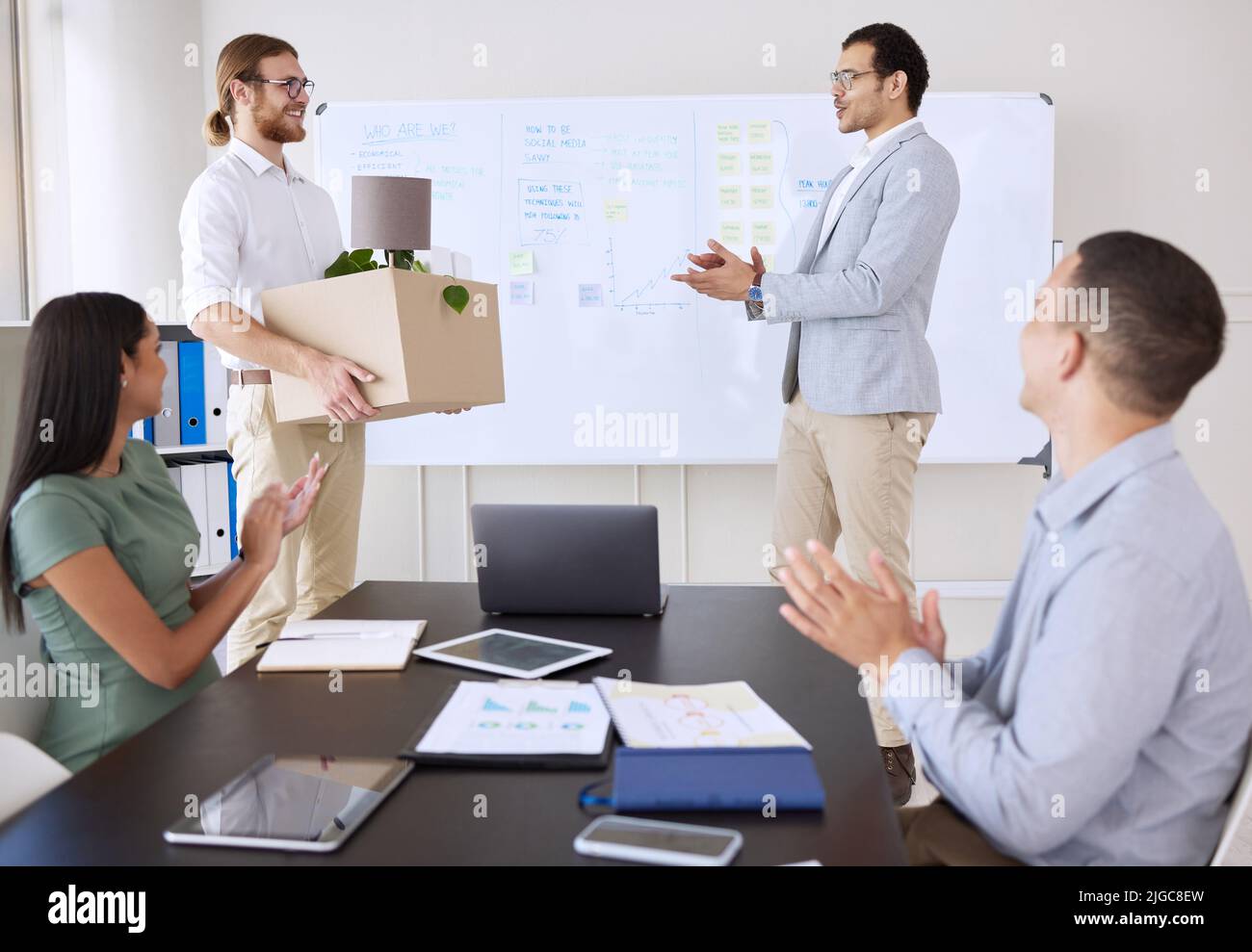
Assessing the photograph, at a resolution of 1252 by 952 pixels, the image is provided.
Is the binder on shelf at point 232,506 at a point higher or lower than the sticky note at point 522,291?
lower

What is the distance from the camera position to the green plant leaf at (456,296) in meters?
2.04

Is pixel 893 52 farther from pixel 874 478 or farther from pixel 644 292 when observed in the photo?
pixel 644 292

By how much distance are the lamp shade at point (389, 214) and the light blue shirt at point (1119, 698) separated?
1360 millimetres

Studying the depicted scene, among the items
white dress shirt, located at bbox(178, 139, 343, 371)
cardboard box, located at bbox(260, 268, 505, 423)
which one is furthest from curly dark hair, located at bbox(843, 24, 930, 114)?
white dress shirt, located at bbox(178, 139, 343, 371)

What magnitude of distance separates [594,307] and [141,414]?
2.22 meters

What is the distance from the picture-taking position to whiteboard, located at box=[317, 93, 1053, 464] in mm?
3561

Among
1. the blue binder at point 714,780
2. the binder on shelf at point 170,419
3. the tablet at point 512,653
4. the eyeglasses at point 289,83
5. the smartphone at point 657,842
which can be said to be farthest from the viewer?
the binder on shelf at point 170,419

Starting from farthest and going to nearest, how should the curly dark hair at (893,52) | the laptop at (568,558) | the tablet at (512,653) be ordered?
the curly dark hair at (893,52) < the laptop at (568,558) < the tablet at (512,653)

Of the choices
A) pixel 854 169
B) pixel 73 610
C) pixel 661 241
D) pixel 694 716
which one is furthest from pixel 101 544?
pixel 661 241

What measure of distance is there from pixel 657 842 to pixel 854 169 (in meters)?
2.15

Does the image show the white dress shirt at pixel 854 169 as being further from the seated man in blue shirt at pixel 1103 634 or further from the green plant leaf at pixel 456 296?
the seated man in blue shirt at pixel 1103 634

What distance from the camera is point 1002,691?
3.61 feet

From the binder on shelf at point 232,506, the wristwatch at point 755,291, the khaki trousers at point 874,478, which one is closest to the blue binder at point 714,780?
the khaki trousers at point 874,478
